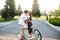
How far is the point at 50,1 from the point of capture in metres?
5.86

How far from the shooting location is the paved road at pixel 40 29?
18.9ft

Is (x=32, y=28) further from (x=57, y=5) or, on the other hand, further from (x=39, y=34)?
(x=57, y=5)

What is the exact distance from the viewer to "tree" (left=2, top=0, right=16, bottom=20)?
5.84 metres

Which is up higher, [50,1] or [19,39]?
[50,1]

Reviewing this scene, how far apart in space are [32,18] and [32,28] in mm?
145

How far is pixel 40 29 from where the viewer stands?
5828 millimetres

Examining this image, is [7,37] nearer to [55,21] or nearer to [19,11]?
[19,11]

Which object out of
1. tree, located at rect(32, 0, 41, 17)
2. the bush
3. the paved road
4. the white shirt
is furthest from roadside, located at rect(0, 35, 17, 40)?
the bush

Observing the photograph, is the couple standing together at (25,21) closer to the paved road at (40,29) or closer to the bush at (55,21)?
the paved road at (40,29)

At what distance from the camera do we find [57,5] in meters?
5.88

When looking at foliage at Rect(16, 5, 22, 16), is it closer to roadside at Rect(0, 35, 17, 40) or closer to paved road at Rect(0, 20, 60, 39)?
paved road at Rect(0, 20, 60, 39)

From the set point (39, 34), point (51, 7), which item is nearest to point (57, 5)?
point (51, 7)

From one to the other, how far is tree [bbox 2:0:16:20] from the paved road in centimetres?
13

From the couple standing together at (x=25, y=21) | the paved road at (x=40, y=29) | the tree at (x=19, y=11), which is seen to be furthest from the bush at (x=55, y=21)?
the tree at (x=19, y=11)
